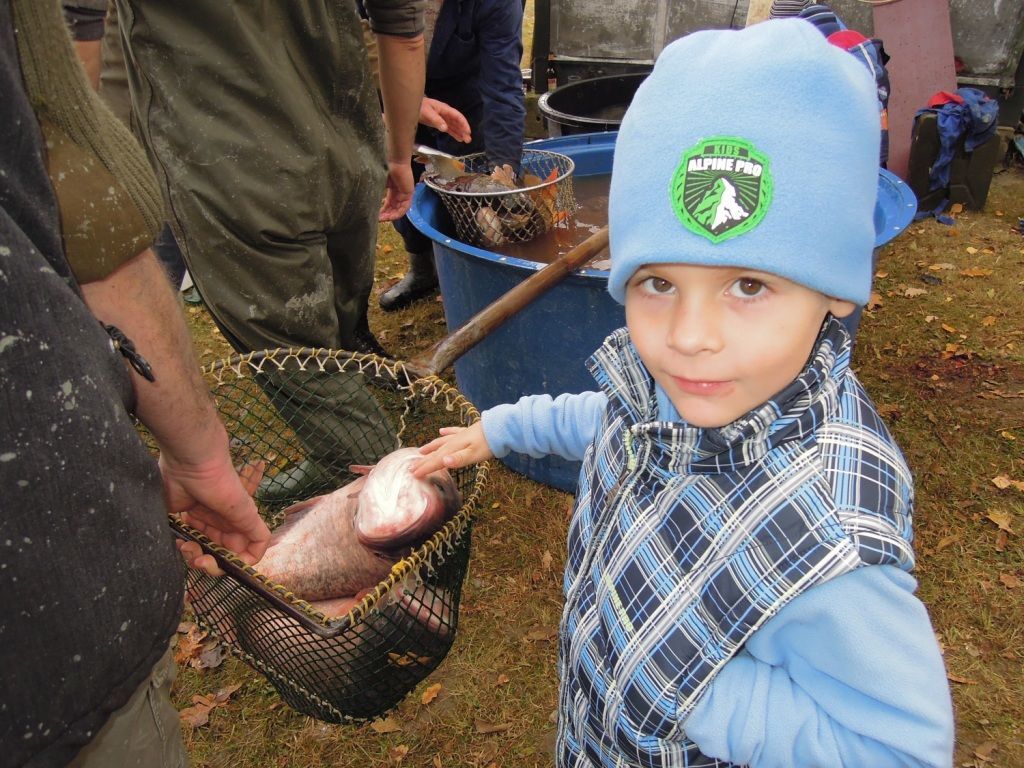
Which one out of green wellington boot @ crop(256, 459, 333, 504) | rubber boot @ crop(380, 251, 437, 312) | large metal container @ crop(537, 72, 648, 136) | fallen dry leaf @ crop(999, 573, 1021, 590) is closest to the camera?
green wellington boot @ crop(256, 459, 333, 504)

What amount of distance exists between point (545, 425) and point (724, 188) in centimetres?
86

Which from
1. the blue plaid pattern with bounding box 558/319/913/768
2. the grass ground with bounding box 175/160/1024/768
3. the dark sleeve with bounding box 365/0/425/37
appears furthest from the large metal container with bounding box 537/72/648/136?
the blue plaid pattern with bounding box 558/319/913/768

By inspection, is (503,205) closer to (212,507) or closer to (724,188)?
(212,507)

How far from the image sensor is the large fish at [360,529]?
2.21 metres

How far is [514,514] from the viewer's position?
3.75m

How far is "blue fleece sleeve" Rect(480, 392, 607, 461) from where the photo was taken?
69.4 inches

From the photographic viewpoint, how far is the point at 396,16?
3004 millimetres

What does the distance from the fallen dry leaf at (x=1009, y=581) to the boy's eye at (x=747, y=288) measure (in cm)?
309

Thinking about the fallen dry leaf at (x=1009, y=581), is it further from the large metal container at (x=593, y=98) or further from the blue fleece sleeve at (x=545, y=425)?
the large metal container at (x=593, y=98)

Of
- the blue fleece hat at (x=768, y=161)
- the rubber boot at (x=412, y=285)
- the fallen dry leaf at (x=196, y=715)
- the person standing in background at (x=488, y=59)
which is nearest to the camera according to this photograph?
the blue fleece hat at (x=768, y=161)

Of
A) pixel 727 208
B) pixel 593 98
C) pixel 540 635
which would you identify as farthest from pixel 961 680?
pixel 593 98

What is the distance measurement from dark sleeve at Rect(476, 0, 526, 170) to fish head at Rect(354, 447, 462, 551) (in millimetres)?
2742

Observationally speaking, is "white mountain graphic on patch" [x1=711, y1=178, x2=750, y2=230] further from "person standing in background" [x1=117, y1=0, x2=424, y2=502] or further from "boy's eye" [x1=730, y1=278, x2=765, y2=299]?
"person standing in background" [x1=117, y1=0, x2=424, y2=502]

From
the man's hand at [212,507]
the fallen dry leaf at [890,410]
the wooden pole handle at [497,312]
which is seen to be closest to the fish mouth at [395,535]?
the man's hand at [212,507]
